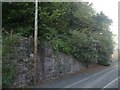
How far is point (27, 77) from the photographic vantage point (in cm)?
1802

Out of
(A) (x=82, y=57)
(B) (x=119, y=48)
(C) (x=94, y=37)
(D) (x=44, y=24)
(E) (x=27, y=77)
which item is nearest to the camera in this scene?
(E) (x=27, y=77)

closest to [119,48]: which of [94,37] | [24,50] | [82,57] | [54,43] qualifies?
[94,37]

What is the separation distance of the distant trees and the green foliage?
2.25 meters

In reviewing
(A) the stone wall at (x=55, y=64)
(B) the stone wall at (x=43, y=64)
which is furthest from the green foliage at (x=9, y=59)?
(A) the stone wall at (x=55, y=64)

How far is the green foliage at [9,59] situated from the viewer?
15.6 m

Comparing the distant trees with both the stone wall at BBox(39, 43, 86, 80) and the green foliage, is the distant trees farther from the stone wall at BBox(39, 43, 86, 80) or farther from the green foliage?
the green foliage

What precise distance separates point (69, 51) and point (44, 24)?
18.0 feet

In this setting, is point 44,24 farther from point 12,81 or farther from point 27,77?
point 12,81

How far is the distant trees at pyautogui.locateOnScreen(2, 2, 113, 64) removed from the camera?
2003 cm

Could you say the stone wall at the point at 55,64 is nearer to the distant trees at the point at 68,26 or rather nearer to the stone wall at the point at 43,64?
the stone wall at the point at 43,64

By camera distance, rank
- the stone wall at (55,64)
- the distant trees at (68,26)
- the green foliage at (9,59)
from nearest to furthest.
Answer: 1. the green foliage at (9,59)
2. the distant trees at (68,26)
3. the stone wall at (55,64)

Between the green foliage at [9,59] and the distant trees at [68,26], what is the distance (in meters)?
2.25

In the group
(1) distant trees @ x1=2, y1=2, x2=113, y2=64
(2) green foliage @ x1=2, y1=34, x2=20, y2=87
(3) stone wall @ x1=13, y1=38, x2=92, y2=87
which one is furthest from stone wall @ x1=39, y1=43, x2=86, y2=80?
(2) green foliage @ x1=2, y1=34, x2=20, y2=87

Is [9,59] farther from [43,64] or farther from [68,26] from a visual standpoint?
[68,26]
